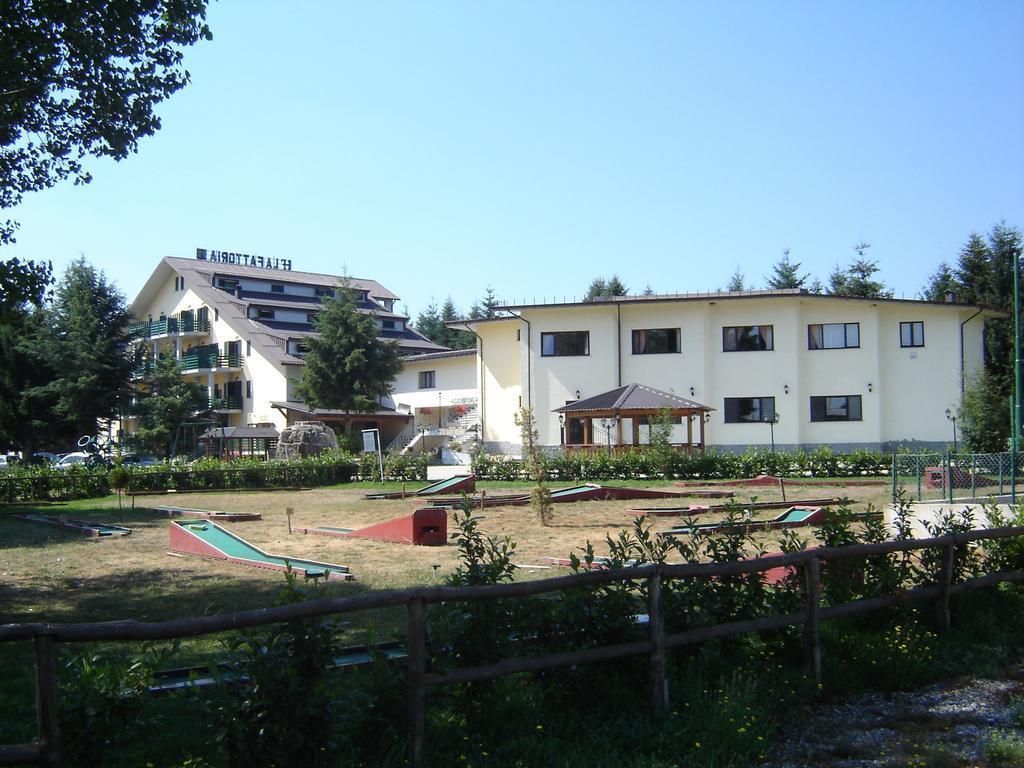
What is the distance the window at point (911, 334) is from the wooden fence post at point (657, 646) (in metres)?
34.5

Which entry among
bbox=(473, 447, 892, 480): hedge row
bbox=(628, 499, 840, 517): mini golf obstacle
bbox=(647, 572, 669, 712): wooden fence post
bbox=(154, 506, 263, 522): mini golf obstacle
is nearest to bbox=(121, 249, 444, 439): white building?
bbox=(473, 447, 892, 480): hedge row

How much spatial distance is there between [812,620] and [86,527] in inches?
637

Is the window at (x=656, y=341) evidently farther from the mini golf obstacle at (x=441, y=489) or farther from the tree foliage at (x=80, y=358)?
the tree foliage at (x=80, y=358)

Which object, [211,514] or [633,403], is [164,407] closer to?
[633,403]

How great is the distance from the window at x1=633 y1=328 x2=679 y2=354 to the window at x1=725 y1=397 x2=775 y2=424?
322 cm

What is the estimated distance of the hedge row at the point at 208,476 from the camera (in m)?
27.8

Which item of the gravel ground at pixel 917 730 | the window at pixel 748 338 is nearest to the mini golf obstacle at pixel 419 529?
the gravel ground at pixel 917 730

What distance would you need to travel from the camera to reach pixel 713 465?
29.7 metres

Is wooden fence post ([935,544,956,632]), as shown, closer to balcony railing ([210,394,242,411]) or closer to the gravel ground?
the gravel ground

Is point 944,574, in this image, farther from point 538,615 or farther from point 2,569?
point 2,569

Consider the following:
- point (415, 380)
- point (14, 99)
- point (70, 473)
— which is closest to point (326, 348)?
point (415, 380)

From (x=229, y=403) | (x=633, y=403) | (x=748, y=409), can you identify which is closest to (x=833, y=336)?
(x=748, y=409)

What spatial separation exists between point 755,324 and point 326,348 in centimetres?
2048

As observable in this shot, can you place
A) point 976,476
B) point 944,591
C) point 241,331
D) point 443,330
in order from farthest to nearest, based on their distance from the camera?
1. point 443,330
2. point 241,331
3. point 976,476
4. point 944,591
